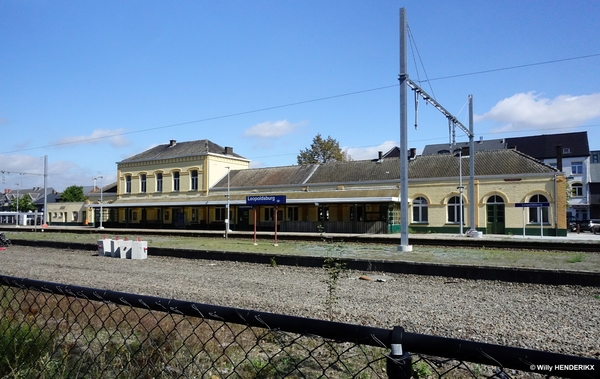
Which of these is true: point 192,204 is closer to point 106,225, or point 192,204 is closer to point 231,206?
point 231,206

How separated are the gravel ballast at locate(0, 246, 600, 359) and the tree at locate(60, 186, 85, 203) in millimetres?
78962

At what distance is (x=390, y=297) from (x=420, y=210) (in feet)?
99.7

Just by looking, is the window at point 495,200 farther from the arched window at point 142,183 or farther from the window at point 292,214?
the arched window at point 142,183

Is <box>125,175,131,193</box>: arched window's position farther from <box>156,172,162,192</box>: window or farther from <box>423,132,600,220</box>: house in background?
<box>423,132,600,220</box>: house in background

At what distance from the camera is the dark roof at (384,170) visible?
36562 mm

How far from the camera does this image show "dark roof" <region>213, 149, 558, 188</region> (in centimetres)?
3656

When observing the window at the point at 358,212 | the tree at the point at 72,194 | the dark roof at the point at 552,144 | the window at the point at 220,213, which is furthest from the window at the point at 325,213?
the tree at the point at 72,194

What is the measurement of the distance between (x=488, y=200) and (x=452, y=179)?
3183 millimetres

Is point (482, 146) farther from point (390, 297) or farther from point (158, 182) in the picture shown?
point (390, 297)

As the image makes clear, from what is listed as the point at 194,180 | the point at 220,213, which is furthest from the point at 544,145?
the point at 194,180

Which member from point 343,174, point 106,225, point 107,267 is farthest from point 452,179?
point 106,225

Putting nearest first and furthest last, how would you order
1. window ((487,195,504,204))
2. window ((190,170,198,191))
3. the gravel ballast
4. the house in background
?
the gravel ballast, window ((487,195,504,204)), window ((190,170,198,191)), the house in background

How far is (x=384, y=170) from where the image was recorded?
41.8 metres

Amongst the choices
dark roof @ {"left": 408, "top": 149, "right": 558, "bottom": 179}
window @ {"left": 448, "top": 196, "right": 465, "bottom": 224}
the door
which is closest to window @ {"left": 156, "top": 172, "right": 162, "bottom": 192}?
dark roof @ {"left": 408, "top": 149, "right": 558, "bottom": 179}
